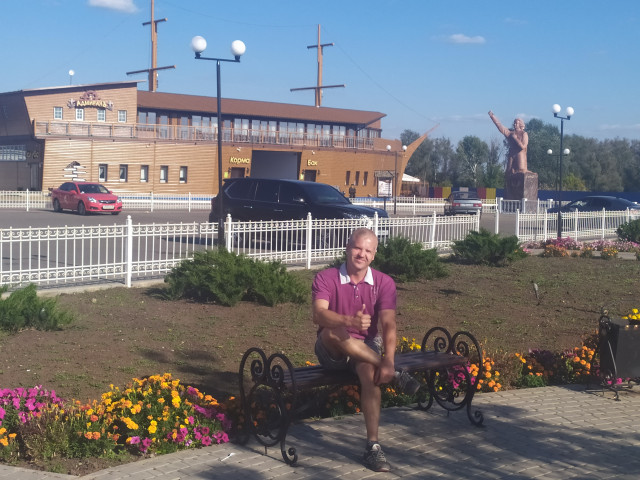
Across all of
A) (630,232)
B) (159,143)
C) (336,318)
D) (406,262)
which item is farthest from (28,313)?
(159,143)

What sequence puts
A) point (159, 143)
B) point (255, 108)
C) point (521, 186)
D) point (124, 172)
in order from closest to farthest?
1. point (521, 186)
2. point (124, 172)
3. point (159, 143)
4. point (255, 108)

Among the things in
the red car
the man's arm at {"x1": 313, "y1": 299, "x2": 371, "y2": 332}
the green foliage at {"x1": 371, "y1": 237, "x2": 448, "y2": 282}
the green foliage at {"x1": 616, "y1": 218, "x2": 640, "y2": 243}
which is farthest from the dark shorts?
the red car

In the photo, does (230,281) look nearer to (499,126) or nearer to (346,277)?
(346,277)

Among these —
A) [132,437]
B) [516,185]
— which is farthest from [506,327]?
[516,185]

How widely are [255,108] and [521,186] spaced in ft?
75.7

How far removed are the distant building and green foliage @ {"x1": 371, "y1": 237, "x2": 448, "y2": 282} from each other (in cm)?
2798

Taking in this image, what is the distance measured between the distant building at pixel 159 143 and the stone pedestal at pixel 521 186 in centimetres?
768

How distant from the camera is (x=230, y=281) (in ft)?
31.9

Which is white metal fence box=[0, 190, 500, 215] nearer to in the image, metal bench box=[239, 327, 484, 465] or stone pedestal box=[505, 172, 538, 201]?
stone pedestal box=[505, 172, 538, 201]

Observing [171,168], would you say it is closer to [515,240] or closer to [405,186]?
[405,186]

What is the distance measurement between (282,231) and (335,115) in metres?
51.8

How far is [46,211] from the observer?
114 feet

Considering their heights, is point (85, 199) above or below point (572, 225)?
above

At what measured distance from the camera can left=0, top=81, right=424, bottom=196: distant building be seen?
4734 centimetres
